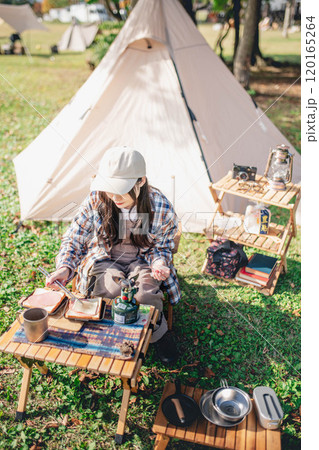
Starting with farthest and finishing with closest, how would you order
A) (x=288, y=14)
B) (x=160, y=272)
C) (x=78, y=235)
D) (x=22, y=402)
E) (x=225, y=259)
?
1. (x=288, y=14)
2. (x=225, y=259)
3. (x=78, y=235)
4. (x=160, y=272)
5. (x=22, y=402)

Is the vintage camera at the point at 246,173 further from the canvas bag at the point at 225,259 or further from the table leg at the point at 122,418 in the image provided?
the table leg at the point at 122,418

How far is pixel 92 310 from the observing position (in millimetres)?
2555

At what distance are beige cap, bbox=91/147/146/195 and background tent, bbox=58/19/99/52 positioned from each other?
63.3 ft

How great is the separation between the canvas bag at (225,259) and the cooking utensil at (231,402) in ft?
5.56

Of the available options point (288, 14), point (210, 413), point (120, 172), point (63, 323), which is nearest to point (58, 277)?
point (63, 323)

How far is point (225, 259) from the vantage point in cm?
405

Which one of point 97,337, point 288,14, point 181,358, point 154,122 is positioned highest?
point 154,122

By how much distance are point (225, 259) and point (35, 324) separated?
2263 millimetres

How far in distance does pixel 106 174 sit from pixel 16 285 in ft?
6.17

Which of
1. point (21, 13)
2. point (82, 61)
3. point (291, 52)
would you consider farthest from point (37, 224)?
point (291, 52)

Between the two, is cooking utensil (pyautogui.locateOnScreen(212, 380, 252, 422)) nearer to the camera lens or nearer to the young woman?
the young woman

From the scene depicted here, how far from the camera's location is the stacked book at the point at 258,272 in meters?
4.00

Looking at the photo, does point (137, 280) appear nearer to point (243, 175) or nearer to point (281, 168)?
point (243, 175)

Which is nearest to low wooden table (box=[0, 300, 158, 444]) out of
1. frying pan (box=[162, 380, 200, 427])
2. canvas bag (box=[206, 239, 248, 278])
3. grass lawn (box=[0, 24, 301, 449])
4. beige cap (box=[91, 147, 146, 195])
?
frying pan (box=[162, 380, 200, 427])
